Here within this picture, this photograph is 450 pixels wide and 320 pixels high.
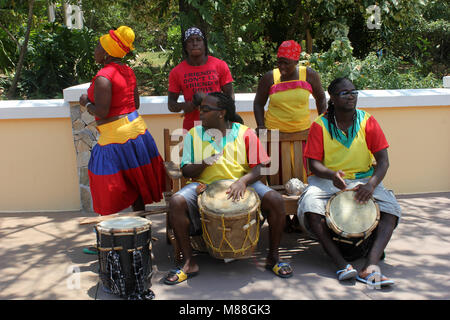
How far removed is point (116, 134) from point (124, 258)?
1237 millimetres

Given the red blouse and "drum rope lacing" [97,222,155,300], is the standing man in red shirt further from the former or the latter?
"drum rope lacing" [97,222,155,300]

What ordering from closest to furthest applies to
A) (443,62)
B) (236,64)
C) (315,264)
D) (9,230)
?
(315,264), (9,230), (236,64), (443,62)

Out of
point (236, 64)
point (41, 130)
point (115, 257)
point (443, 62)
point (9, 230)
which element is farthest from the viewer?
point (443, 62)

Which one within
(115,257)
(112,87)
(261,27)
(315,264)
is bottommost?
(315,264)

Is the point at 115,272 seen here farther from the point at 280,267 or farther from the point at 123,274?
the point at 280,267

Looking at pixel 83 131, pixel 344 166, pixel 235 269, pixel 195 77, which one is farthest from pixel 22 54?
pixel 344 166

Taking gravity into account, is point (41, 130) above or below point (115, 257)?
above

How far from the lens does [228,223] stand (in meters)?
4.09

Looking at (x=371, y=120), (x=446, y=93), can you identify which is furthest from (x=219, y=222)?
(x=446, y=93)

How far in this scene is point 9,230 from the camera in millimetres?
5594

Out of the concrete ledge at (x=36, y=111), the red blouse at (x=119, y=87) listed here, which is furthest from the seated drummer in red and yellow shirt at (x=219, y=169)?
the concrete ledge at (x=36, y=111)

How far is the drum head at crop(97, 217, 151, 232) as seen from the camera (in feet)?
12.9

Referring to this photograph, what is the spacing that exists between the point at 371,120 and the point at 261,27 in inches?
207

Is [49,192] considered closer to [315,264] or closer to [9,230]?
[9,230]
